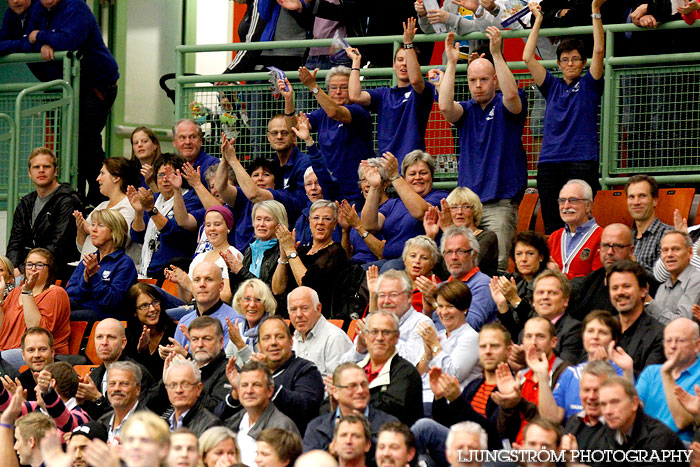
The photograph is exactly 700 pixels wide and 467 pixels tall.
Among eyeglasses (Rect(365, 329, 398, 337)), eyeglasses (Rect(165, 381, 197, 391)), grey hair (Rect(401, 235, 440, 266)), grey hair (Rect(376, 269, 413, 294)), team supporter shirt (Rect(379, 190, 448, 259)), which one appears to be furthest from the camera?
team supporter shirt (Rect(379, 190, 448, 259))

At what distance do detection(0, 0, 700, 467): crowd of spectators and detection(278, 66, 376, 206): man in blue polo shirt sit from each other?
2 centimetres

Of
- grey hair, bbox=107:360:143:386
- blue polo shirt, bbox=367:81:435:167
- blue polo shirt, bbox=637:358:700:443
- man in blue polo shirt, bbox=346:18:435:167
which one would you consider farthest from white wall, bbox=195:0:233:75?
blue polo shirt, bbox=637:358:700:443

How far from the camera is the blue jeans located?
7367 mm

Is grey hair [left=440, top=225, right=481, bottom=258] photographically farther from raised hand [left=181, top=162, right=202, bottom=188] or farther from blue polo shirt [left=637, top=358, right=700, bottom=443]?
raised hand [left=181, top=162, right=202, bottom=188]

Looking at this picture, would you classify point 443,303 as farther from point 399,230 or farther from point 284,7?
point 284,7

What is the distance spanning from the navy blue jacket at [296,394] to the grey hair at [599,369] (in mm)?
1807

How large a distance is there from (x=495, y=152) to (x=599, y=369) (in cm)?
348

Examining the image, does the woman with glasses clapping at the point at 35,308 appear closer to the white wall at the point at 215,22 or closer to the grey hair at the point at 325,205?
the grey hair at the point at 325,205

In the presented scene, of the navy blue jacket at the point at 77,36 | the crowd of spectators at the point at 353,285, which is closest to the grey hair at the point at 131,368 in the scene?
the crowd of spectators at the point at 353,285

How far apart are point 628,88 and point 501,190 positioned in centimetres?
164

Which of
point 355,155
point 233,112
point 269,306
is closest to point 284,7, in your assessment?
point 233,112

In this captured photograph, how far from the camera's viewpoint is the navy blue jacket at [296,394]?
8031 mm

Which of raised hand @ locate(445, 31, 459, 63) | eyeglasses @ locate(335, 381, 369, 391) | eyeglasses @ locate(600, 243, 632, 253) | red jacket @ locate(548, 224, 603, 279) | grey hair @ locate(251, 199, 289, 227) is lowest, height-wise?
eyeglasses @ locate(335, 381, 369, 391)

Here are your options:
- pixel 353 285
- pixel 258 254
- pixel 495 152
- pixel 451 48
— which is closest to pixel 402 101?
pixel 451 48
